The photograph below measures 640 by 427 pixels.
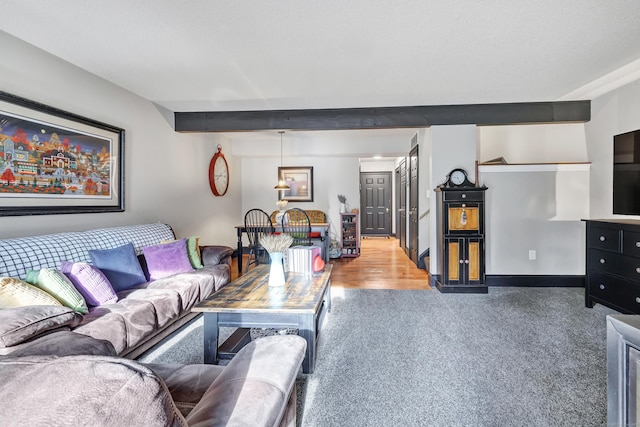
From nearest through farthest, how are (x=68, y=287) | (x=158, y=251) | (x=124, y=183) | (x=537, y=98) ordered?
(x=68, y=287), (x=158, y=251), (x=124, y=183), (x=537, y=98)

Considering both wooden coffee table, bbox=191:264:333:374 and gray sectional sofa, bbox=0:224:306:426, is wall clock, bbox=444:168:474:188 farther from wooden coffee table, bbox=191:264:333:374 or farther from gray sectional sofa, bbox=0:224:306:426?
gray sectional sofa, bbox=0:224:306:426

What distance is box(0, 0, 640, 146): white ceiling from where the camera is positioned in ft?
6.22

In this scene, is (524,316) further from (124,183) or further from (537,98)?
(124,183)

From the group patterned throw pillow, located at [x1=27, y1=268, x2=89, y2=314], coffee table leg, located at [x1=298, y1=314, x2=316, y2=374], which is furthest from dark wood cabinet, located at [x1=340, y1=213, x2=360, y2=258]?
patterned throw pillow, located at [x1=27, y1=268, x2=89, y2=314]

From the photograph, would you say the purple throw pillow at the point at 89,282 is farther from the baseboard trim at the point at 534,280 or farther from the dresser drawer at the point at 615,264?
the dresser drawer at the point at 615,264

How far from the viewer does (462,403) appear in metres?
1.64

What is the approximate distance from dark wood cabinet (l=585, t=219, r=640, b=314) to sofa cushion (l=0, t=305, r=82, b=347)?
13.1ft

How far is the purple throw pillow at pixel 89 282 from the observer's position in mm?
1992

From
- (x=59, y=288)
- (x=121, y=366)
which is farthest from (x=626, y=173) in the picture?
(x=59, y=288)

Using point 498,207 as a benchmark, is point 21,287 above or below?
below

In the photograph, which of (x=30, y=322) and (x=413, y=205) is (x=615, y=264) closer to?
(x=413, y=205)

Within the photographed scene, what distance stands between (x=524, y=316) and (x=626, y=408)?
2.26 metres

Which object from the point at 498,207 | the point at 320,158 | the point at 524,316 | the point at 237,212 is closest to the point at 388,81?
the point at 498,207

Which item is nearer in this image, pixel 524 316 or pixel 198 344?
pixel 198 344
